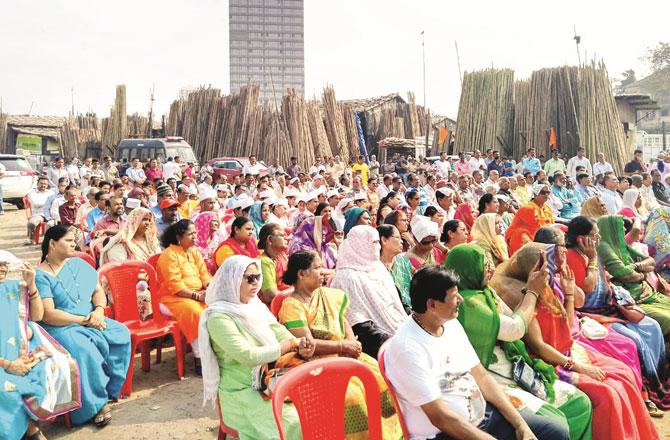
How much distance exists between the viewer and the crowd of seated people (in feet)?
8.86

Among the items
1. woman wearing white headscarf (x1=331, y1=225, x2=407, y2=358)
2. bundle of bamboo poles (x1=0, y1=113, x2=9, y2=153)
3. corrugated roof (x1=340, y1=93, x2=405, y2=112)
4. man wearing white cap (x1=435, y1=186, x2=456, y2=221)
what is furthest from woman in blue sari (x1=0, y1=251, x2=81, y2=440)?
bundle of bamboo poles (x1=0, y1=113, x2=9, y2=153)

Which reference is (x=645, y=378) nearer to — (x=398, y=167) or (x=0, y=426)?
(x=0, y=426)

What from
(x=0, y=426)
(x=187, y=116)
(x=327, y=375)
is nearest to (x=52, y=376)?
(x=0, y=426)

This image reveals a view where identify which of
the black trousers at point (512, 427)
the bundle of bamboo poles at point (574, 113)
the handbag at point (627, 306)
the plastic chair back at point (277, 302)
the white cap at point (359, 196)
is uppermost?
the bundle of bamboo poles at point (574, 113)

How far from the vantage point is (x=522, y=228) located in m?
6.61

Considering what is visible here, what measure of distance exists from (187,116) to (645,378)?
21022 millimetres

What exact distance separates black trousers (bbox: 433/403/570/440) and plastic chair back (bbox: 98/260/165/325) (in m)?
2.90

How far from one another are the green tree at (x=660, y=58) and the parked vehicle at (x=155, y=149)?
38441mm

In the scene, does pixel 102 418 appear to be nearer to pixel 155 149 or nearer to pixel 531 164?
pixel 531 164

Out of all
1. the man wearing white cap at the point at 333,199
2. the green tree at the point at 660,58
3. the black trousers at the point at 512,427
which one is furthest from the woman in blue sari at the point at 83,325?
the green tree at the point at 660,58

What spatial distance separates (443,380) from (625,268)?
2880mm

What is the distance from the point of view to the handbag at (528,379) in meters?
3.11

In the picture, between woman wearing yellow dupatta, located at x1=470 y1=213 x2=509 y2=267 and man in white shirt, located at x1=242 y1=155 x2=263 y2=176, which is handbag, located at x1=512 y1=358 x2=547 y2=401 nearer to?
woman wearing yellow dupatta, located at x1=470 y1=213 x2=509 y2=267

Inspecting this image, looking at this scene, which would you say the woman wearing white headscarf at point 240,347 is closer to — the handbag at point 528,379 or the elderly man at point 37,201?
the handbag at point 528,379
